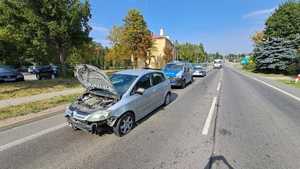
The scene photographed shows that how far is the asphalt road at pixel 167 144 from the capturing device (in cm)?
379

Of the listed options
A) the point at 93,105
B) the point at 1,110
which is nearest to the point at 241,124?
the point at 93,105

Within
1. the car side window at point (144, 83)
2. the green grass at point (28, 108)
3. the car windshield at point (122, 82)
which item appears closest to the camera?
the car windshield at point (122, 82)

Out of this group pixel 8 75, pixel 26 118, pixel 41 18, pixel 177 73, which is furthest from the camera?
pixel 8 75

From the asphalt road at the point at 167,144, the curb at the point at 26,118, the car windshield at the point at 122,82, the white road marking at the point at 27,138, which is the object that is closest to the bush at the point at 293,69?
the asphalt road at the point at 167,144

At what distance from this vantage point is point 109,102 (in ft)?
16.8

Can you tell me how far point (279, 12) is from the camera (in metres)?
36.7

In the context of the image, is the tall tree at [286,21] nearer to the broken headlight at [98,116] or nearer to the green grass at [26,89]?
the green grass at [26,89]

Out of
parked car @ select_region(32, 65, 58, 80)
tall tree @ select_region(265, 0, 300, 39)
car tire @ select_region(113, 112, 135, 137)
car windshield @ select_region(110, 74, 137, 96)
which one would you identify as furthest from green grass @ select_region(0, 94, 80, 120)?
tall tree @ select_region(265, 0, 300, 39)

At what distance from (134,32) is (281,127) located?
28259 mm

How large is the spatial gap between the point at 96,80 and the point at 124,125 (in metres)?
1.42

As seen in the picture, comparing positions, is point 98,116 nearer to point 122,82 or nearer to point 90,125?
point 90,125

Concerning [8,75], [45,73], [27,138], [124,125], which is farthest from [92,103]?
[45,73]

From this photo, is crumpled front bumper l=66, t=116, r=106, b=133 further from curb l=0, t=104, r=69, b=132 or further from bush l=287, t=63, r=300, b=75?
bush l=287, t=63, r=300, b=75

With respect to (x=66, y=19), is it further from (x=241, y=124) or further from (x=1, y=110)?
(x=241, y=124)
